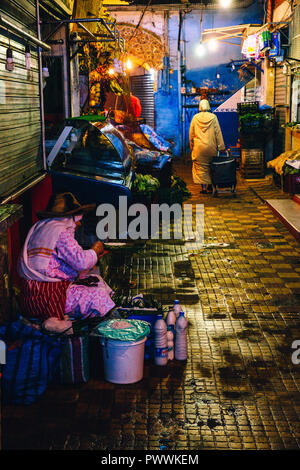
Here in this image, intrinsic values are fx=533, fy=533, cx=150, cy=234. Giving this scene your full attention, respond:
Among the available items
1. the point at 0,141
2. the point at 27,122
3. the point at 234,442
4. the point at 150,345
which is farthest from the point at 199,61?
the point at 234,442

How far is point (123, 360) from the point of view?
16.9ft

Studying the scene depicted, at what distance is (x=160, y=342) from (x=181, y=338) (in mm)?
276

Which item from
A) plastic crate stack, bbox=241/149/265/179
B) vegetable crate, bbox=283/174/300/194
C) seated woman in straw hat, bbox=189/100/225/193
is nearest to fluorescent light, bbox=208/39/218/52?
plastic crate stack, bbox=241/149/265/179

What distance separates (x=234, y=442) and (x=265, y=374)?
123 cm

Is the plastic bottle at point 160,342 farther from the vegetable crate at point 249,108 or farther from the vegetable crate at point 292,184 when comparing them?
the vegetable crate at point 249,108

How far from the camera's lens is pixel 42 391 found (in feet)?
16.2

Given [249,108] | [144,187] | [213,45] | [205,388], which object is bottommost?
[205,388]

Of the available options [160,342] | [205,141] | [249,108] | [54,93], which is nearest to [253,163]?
[249,108]

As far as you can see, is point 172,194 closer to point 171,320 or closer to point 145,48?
point 171,320

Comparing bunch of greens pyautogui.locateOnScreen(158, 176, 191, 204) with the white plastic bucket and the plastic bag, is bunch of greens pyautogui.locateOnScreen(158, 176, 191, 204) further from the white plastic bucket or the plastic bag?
the white plastic bucket

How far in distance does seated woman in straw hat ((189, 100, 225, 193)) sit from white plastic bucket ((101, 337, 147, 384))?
35.1ft

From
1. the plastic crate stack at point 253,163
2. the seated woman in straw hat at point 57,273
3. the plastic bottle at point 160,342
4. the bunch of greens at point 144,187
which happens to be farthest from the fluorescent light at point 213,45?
the plastic bottle at point 160,342

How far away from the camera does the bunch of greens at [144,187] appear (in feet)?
37.2

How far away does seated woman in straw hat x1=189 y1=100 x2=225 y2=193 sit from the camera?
15.4 metres
